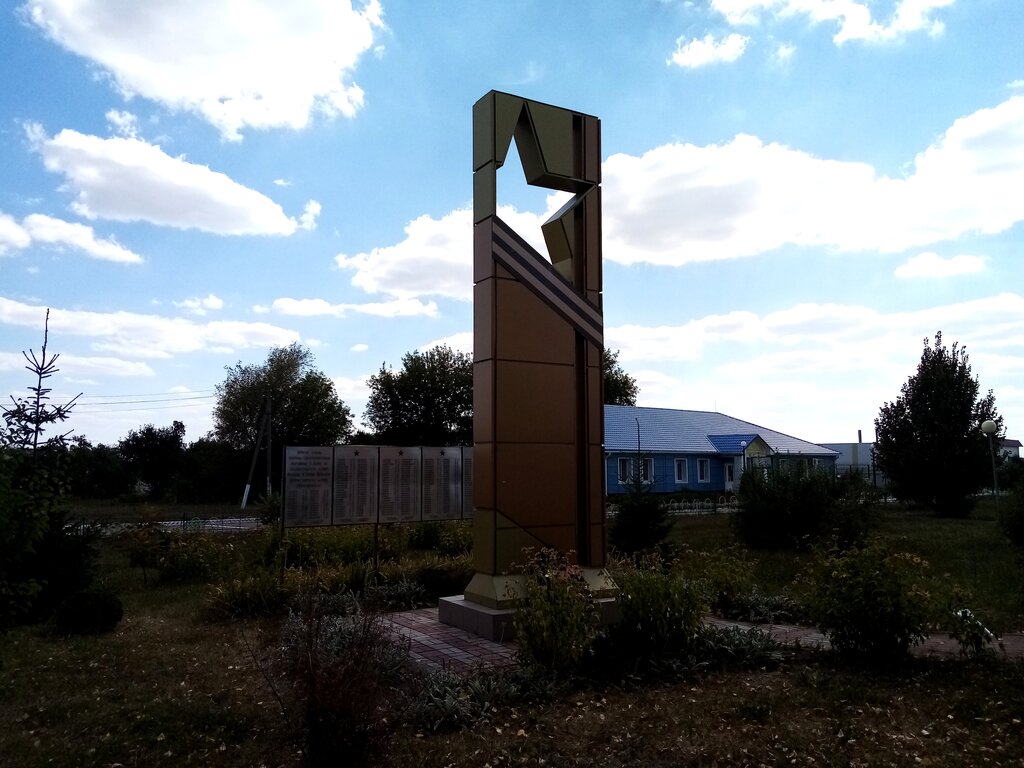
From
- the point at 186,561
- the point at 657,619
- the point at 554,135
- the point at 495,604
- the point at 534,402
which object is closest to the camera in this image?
the point at 657,619

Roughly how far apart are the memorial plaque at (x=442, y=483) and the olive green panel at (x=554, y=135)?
4.91 m

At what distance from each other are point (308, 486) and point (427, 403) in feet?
124

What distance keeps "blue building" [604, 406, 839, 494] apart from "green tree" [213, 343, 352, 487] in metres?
17.6

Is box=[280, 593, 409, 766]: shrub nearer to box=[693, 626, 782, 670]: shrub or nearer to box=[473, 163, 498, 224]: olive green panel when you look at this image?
box=[693, 626, 782, 670]: shrub

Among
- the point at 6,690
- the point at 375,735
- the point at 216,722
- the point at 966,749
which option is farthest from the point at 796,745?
the point at 6,690

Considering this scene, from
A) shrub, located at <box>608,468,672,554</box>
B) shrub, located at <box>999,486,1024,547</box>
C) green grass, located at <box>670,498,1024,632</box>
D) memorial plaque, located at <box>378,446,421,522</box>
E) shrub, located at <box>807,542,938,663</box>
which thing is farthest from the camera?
shrub, located at <box>608,468,672,554</box>

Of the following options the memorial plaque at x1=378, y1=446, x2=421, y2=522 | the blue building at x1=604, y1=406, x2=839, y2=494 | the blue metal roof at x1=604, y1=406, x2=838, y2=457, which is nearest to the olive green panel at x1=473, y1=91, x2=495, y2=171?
the memorial plaque at x1=378, y1=446, x2=421, y2=522

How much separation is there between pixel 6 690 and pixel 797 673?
630cm

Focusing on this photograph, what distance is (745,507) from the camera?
16.5 m

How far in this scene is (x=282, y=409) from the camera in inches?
1812

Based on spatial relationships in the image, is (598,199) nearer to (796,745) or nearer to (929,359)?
(796,745)

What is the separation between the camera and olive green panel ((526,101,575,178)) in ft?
28.5

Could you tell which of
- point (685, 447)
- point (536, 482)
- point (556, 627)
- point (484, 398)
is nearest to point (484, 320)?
point (484, 398)

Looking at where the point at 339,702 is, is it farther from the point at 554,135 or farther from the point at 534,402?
the point at 554,135
